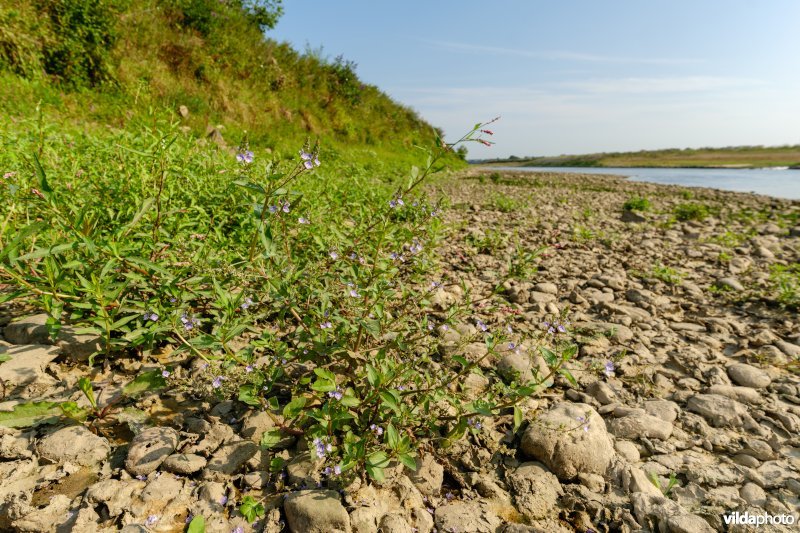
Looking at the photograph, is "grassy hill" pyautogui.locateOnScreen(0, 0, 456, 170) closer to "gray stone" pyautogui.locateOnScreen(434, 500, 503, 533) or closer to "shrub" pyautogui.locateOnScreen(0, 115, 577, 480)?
"shrub" pyautogui.locateOnScreen(0, 115, 577, 480)

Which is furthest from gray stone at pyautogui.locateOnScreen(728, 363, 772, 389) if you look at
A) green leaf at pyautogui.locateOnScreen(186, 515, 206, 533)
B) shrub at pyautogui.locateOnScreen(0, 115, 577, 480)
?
green leaf at pyautogui.locateOnScreen(186, 515, 206, 533)

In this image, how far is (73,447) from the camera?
1.95m

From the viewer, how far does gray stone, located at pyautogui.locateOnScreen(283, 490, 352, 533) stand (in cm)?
172

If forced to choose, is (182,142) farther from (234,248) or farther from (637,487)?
(637,487)

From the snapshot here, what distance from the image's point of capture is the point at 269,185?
190 cm

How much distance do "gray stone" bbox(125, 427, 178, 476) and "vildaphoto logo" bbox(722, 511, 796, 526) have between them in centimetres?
273

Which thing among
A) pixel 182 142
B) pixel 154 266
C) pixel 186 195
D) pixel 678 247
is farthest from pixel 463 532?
pixel 678 247

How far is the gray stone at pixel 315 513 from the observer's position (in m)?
1.72

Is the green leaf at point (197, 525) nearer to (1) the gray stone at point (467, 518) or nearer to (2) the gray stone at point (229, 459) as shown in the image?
(2) the gray stone at point (229, 459)

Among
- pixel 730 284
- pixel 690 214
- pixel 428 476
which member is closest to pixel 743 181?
pixel 690 214

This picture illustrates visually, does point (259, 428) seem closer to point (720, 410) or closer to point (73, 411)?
point (73, 411)

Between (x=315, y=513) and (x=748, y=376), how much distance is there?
3480 mm

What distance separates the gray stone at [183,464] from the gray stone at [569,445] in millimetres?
1762

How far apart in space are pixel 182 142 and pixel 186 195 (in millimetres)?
1052
